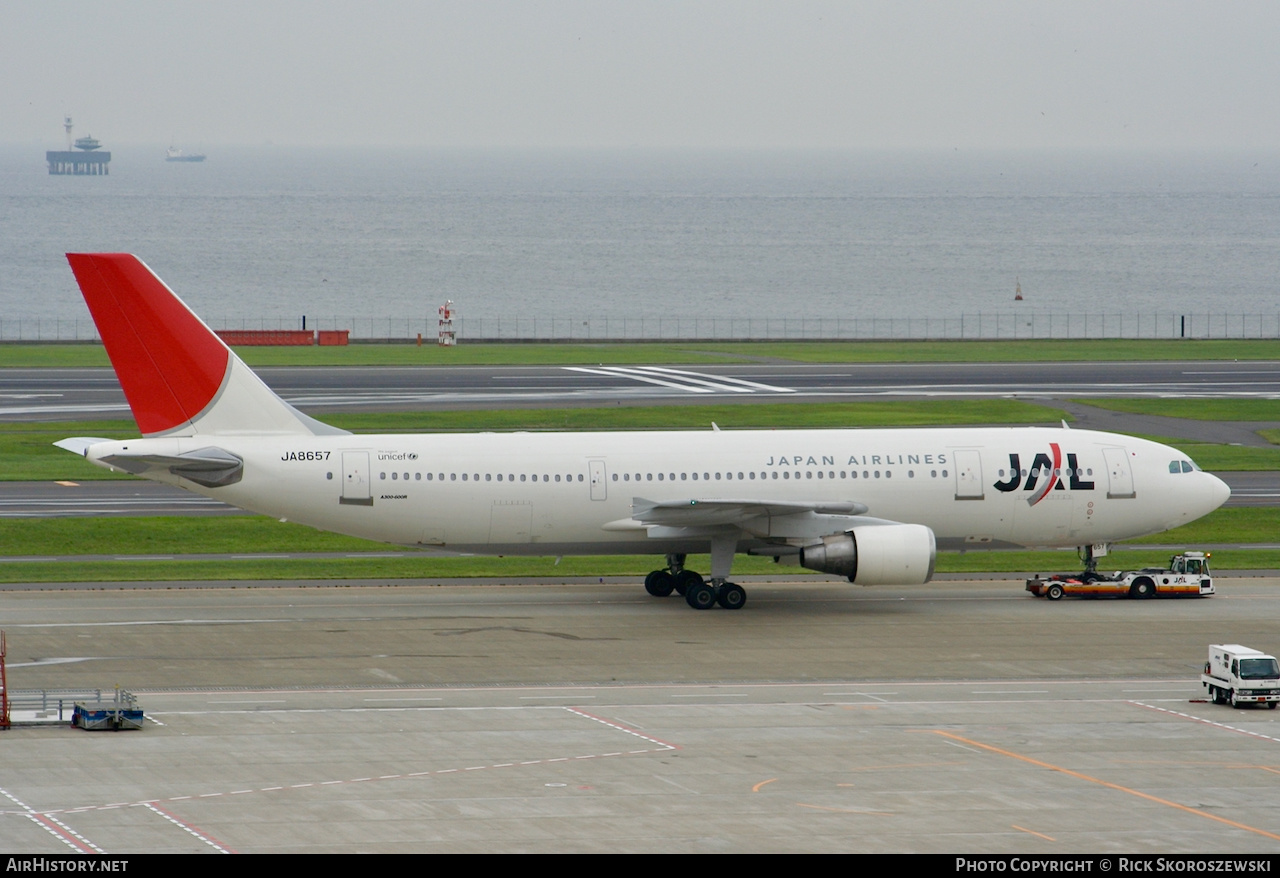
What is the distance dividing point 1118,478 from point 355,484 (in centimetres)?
2400

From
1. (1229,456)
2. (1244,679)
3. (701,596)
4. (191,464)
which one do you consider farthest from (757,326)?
(1244,679)

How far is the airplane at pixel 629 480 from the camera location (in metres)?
47.6

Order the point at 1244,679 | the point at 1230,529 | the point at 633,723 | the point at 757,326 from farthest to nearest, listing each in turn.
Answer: the point at 757,326
the point at 1230,529
the point at 1244,679
the point at 633,723

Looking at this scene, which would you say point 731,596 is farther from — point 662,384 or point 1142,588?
point 662,384

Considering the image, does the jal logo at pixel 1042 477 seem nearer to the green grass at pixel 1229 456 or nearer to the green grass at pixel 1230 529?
the green grass at pixel 1230 529

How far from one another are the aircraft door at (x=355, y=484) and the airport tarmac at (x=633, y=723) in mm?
3382

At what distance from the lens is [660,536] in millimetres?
49406

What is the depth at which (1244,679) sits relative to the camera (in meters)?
37.2

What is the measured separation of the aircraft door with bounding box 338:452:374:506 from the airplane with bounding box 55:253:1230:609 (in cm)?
6

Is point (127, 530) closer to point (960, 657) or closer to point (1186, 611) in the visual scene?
point (960, 657)

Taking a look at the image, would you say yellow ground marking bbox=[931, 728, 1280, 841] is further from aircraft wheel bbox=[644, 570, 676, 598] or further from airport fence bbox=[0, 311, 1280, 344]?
airport fence bbox=[0, 311, 1280, 344]

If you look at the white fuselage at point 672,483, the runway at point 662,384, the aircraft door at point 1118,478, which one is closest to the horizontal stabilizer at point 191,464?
the white fuselage at point 672,483

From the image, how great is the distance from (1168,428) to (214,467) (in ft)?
181
